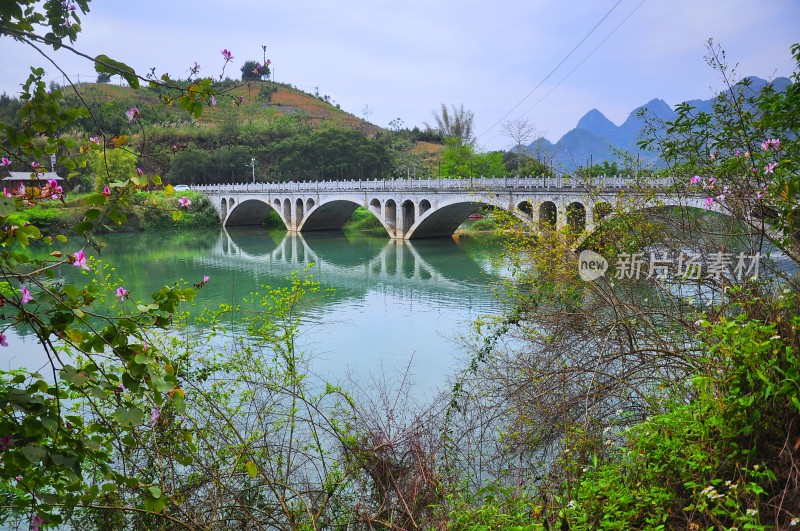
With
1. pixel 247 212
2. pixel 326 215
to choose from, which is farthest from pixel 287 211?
pixel 247 212

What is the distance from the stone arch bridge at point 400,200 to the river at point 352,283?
4.89 feet

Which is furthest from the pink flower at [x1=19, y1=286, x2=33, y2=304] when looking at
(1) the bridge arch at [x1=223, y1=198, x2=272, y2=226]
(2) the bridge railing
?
(1) the bridge arch at [x1=223, y1=198, x2=272, y2=226]

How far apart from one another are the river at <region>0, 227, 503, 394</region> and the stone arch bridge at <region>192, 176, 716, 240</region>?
1490mm

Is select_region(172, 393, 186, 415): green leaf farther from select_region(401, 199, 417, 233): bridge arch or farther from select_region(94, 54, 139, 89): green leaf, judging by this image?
select_region(401, 199, 417, 233): bridge arch

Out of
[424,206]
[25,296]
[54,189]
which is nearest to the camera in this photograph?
[25,296]

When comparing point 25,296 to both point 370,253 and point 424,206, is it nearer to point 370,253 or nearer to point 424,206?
point 370,253

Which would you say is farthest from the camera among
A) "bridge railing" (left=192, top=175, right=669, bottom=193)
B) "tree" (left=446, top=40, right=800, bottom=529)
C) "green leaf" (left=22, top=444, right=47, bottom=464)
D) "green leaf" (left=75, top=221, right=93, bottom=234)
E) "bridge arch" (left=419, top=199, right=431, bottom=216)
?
"bridge arch" (left=419, top=199, right=431, bottom=216)

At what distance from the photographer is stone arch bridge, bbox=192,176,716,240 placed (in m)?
25.7

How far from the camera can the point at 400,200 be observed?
35719mm

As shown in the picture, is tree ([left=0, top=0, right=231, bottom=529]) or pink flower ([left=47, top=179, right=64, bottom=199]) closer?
tree ([left=0, top=0, right=231, bottom=529])

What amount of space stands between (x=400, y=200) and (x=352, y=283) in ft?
47.5

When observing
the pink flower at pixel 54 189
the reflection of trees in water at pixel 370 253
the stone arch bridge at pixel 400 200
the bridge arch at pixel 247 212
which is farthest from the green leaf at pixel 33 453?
the bridge arch at pixel 247 212

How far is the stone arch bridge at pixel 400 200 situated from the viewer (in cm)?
2572

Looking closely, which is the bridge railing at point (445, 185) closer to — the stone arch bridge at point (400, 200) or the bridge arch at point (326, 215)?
the stone arch bridge at point (400, 200)
